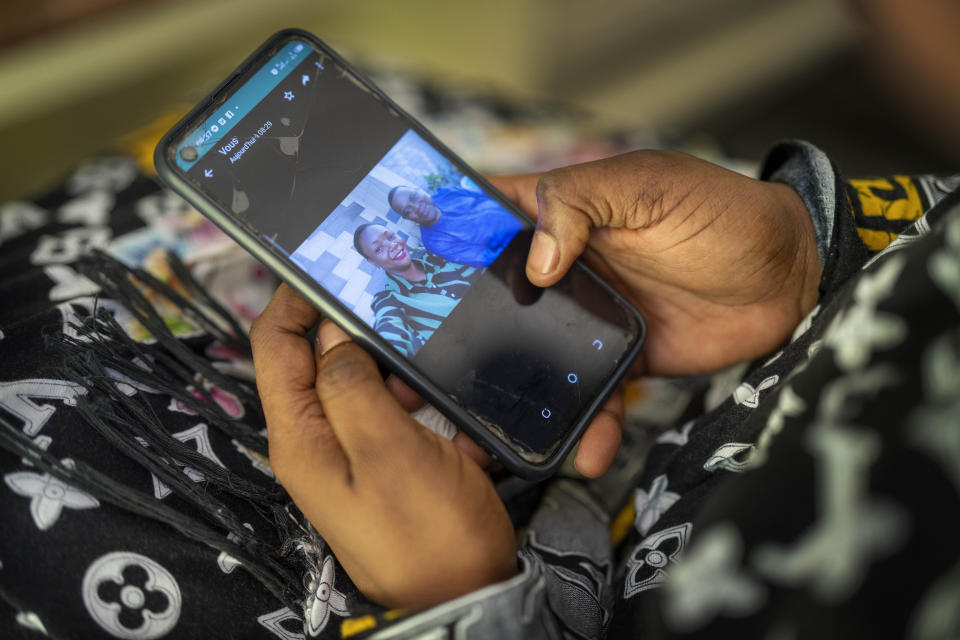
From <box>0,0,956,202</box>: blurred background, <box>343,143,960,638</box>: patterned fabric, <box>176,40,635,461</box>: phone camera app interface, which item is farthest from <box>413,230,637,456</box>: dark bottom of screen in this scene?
<box>0,0,956,202</box>: blurred background

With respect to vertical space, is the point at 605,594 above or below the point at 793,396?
below

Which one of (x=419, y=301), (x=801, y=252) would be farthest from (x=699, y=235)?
(x=419, y=301)

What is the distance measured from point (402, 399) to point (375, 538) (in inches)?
5.1

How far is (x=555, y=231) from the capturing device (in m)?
0.48

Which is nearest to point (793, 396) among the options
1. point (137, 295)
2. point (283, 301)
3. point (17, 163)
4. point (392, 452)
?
point (392, 452)

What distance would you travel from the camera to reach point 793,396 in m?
0.33

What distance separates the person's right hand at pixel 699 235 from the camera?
483 millimetres

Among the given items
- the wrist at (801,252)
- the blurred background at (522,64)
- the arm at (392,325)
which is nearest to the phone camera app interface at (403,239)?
the arm at (392,325)

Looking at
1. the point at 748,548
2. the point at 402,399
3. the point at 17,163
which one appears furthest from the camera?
the point at 17,163

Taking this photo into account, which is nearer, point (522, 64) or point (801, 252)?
point (801, 252)

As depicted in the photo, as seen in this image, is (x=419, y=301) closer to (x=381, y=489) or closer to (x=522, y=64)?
(x=381, y=489)

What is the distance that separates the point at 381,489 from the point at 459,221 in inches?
8.4

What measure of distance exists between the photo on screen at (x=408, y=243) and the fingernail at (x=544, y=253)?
1.3 inches

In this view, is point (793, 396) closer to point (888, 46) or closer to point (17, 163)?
point (888, 46)
